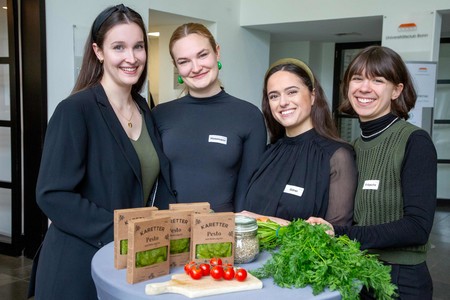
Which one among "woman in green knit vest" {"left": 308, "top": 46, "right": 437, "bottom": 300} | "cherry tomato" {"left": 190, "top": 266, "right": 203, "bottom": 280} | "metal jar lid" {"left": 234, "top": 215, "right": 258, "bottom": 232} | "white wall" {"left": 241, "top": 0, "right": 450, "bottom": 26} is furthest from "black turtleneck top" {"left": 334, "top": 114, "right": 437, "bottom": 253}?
"white wall" {"left": 241, "top": 0, "right": 450, "bottom": 26}

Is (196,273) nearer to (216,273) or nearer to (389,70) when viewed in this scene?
(216,273)

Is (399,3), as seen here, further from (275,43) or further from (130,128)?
(130,128)

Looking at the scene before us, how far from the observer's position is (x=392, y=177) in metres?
1.67

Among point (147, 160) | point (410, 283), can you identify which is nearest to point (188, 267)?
point (147, 160)

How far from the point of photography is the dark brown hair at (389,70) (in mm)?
1804

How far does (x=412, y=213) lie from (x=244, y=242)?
610mm

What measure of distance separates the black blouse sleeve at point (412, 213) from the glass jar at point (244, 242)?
34 centimetres

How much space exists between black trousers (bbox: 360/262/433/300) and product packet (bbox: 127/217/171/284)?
77cm

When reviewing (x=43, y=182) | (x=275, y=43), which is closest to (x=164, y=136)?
(x=43, y=182)

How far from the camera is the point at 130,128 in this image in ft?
6.29

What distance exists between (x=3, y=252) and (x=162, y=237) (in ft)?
13.6

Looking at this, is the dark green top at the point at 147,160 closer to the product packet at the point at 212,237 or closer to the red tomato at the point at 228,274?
the product packet at the point at 212,237

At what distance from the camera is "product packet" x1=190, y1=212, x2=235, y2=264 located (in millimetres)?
1340

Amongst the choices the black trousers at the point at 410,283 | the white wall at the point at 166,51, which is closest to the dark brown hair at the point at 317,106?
the black trousers at the point at 410,283
